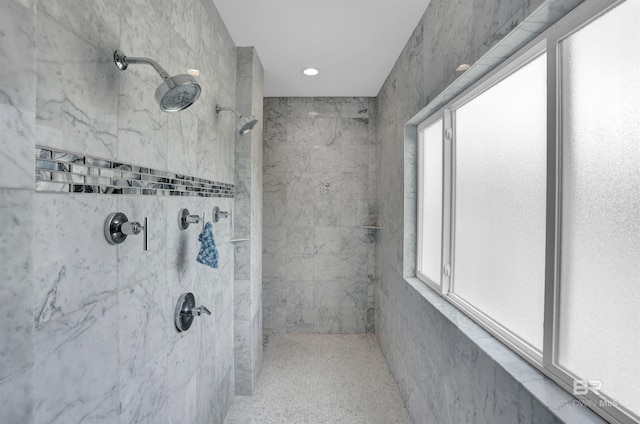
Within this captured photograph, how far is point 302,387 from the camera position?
252 centimetres

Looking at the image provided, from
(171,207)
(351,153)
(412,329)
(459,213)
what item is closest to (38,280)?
(171,207)

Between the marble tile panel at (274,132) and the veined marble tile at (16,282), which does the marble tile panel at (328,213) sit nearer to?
the marble tile panel at (274,132)

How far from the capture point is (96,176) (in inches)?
35.6

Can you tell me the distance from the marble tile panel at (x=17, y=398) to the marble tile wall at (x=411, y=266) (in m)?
1.22

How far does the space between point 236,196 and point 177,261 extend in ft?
3.22

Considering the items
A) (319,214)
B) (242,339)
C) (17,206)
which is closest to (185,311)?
(17,206)

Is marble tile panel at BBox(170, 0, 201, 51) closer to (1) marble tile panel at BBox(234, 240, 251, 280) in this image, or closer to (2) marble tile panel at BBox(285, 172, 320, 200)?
(1) marble tile panel at BBox(234, 240, 251, 280)

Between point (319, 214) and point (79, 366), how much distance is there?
110 inches

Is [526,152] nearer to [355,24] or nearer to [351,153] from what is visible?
[355,24]

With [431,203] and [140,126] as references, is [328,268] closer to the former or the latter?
[431,203]

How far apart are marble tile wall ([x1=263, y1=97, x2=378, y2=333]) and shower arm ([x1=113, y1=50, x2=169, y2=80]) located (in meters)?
2.52

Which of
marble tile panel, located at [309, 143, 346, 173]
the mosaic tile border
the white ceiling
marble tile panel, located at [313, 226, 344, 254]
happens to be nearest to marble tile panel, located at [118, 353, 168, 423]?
the mosaic tile border

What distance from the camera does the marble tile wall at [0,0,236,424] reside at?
2.10 feet

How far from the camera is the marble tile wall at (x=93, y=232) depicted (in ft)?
2.10
